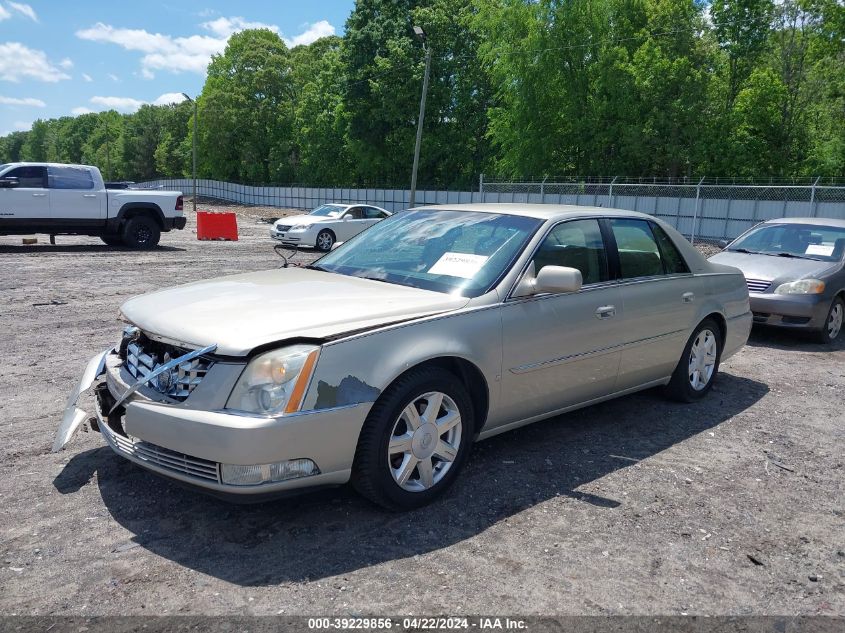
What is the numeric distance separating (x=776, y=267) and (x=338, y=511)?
7156mm

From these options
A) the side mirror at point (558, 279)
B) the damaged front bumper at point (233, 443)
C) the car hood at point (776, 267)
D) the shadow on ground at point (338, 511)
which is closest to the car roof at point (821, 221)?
the car hood at point (776, 267)

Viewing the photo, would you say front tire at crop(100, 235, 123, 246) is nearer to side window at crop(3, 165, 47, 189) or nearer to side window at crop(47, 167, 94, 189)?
side window at crop(47, 167, 94, 189)

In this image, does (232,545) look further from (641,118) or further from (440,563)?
(641,118)

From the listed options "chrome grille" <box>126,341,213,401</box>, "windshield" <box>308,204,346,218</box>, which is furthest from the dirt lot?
"windshield" <box>308,204,346,218</box>

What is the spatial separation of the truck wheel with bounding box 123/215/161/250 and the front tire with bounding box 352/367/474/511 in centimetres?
1559

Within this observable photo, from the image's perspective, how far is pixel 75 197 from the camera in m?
16.1

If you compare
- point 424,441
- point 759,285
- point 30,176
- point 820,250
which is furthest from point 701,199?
point 424,441

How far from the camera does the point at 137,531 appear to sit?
131 inches

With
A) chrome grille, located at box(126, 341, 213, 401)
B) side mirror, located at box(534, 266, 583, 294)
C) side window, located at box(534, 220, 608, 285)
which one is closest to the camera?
chrome grille, located at box(126, 341, 213, 401)

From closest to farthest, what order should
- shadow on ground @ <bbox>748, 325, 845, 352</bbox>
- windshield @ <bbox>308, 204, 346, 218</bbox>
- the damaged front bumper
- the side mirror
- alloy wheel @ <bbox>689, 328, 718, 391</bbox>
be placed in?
the damaged front bumper, the side mirror, alloy wheel @ <bbox>689, 328, 718, 391</bbox>, shadow on ground @ <bbox>748, 325, 845, 352</bbox>, windshield @ <bbox>308, 204, 346, 218</bbox>

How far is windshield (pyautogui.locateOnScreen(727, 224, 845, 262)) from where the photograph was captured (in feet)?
29.1

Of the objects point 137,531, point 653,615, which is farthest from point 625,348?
point 137,531

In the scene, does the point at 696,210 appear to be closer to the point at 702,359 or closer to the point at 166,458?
the point at 702,359

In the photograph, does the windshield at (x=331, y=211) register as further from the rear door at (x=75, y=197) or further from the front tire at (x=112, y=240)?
the rear door at (x=75, y=197)
